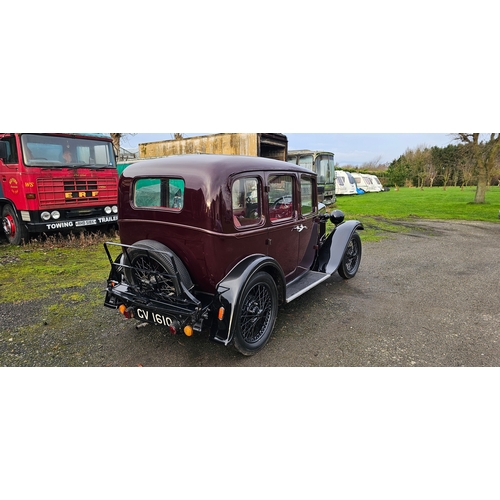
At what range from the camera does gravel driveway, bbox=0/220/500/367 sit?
11.1 ft

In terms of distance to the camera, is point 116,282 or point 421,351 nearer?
point 421,351

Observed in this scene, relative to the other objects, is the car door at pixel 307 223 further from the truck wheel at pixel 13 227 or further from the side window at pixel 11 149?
the truck wheel at pixel 13 227

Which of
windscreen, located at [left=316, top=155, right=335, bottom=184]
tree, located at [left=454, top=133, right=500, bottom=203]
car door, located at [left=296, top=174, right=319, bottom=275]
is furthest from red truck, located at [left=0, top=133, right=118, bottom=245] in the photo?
tree, located at [left=454, top=133, right=500, bottom=203]

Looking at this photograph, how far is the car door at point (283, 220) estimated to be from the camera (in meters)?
3.95

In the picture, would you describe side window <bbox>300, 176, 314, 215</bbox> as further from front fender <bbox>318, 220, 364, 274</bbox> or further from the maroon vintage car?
front fender <bbox>318, 220, 364, 274</bbox>

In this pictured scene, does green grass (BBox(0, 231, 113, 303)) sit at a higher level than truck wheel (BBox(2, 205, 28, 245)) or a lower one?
lower

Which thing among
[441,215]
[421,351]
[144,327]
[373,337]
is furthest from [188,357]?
[441,215]

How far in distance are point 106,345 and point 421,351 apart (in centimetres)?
330

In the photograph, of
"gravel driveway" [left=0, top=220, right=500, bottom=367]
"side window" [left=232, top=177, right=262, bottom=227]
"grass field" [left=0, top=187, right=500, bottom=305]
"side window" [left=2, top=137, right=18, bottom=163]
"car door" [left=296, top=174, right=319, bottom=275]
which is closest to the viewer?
"gravel driveway" [left=0, top=220, right=500, bottom=367]

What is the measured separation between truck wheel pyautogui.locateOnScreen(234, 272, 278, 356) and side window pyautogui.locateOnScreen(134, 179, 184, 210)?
1.11 m

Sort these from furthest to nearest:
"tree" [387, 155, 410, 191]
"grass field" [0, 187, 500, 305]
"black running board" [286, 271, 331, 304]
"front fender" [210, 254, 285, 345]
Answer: "tree" [387, 155, 410, 191]
"grass field" [0, 187, 500, 305]
"black running board" [286, 271, 331, 304]
"front fender" [210, 254, 285, 345]

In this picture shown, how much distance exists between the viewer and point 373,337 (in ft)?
12.4

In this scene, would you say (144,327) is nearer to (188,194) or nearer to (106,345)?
(106,345)

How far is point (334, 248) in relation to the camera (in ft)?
17.7
